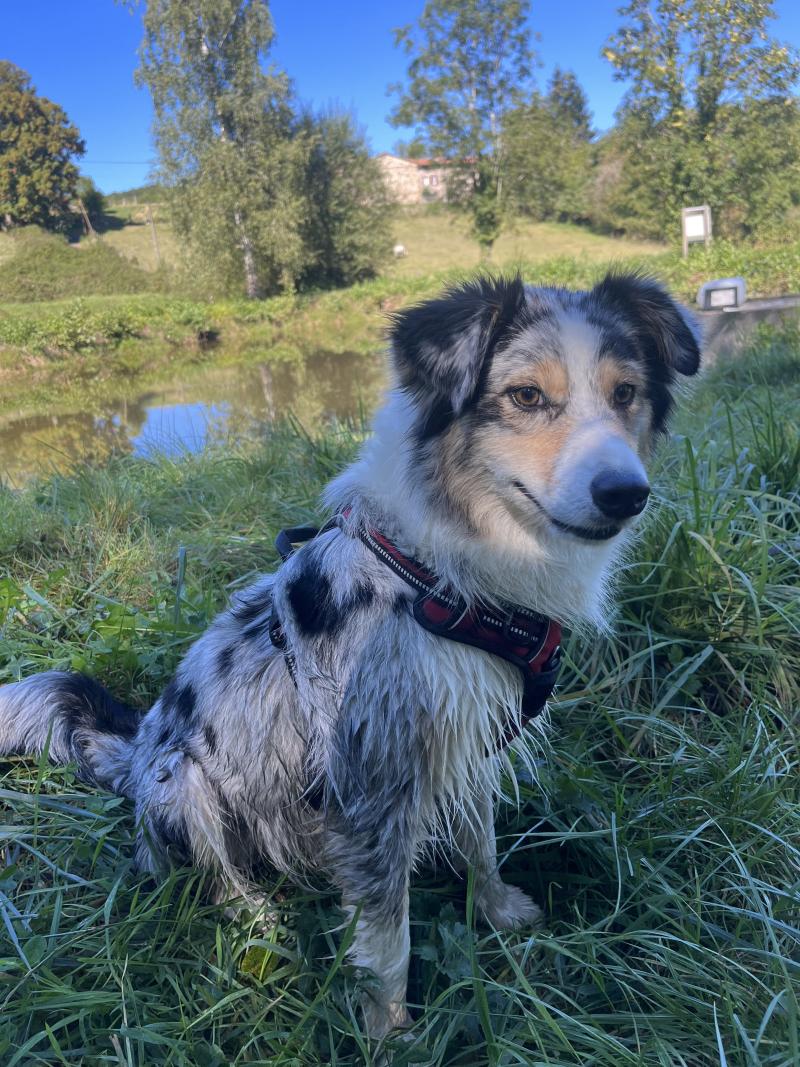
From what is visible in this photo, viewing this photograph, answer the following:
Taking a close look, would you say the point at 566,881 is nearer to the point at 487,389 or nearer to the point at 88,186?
the point at 487,389

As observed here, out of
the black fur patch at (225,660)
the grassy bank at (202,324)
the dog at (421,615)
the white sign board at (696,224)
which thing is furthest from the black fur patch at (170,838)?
the white sign board at (696,224)

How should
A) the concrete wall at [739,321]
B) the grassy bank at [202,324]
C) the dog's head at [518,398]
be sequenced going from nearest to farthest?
the dog's head at [518,398] < the concrete wall at [739,321] < the grassy bank at [202,324]


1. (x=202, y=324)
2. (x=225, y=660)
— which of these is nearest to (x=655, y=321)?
(x=225, y=660)

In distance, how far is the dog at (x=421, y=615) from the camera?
5.83 ft

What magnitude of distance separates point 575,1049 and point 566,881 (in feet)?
2.02

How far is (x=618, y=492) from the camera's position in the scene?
162 cm

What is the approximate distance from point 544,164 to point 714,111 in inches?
396

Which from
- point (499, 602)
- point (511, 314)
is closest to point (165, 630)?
point (499, 602)

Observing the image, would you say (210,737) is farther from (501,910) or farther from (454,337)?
(454,337)

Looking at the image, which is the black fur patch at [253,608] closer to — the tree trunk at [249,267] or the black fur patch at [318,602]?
the black fur patch at [318,602]

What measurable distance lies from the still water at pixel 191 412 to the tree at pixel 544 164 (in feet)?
57.6

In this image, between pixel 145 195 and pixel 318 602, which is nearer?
pixel 318 602

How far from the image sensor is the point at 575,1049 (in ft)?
5.42

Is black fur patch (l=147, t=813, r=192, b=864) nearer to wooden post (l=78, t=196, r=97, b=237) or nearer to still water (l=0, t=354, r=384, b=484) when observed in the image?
still water (l=0, t=354, r=384, b=484)
